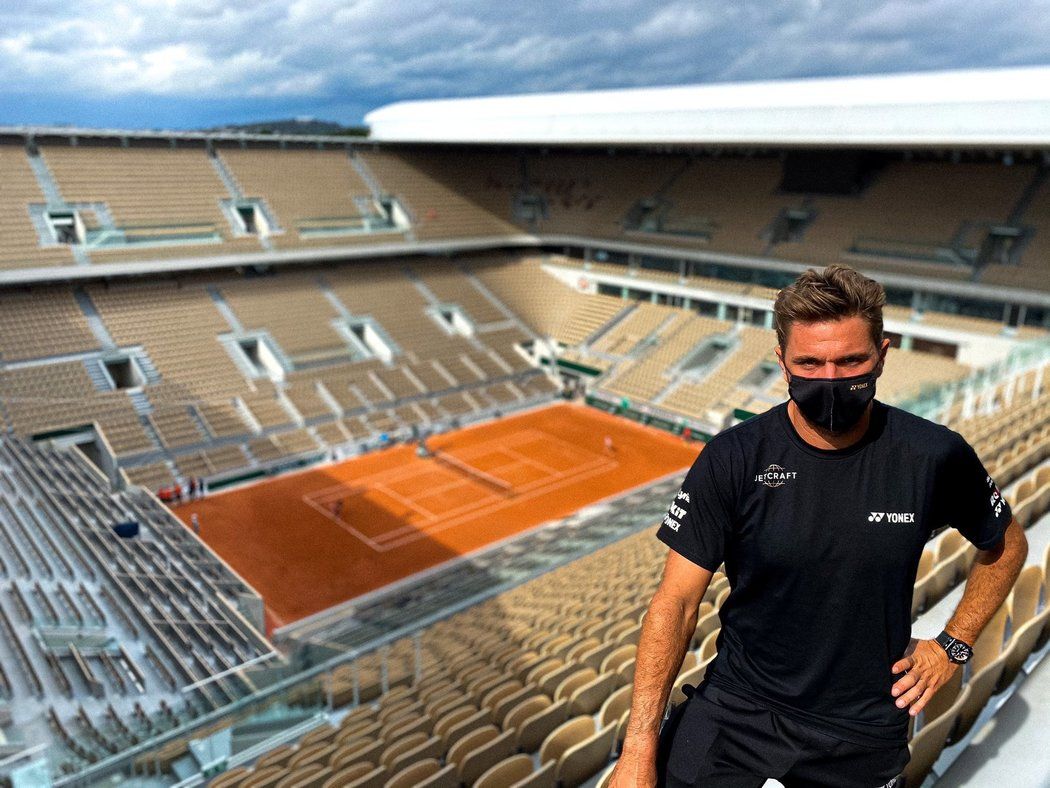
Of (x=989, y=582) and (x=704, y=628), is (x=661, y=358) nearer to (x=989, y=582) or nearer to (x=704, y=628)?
(x=704, y=628)

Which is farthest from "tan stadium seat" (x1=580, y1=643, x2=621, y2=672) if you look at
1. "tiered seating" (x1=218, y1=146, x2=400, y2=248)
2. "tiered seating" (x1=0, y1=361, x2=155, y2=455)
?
"tiered seating" (x1=218, y1=146, x2=400, y2=248)

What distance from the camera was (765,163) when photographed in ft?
106

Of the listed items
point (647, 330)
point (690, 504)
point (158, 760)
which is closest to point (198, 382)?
point (647, 330)

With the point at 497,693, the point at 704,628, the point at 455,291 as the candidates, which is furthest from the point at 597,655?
the point at 455,291

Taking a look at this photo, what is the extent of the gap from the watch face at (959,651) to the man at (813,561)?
210 mm

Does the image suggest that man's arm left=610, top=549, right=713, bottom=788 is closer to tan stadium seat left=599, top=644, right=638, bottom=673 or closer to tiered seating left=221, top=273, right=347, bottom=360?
tan stadium seat left=599, top=644, right=638, bottom=673

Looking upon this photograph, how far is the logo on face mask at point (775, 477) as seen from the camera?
7.09 feet

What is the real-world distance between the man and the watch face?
210 millimetres

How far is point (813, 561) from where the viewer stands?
84.7 inches

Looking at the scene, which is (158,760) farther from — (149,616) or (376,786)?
(149,616)

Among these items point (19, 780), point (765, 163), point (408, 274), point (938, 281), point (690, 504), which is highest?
point (408, 274)

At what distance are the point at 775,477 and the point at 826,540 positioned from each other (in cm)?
22

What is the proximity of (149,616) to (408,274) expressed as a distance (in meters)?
24.6

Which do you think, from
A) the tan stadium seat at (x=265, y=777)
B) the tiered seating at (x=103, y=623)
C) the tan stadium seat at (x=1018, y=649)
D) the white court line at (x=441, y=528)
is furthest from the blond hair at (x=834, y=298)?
the white court line at (x=441, y=528)
